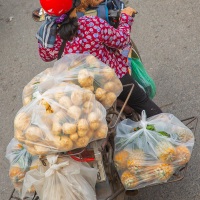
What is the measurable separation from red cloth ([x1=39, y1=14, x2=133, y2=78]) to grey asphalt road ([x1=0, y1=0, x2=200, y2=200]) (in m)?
1.02

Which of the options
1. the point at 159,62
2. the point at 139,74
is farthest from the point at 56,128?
the point at 159,62

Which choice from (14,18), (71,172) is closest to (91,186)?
(71,172)

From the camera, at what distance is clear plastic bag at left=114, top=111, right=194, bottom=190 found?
107 inches

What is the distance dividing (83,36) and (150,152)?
0.83m

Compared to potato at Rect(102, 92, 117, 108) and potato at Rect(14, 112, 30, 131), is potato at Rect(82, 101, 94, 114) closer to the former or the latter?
potato at Rect(102, 92, 117, 108)

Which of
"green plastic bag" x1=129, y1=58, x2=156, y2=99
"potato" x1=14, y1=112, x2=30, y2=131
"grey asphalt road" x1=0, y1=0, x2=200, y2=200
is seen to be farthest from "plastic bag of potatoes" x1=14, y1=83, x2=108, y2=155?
"grey asphalt road" x1=0, y1=0, x2=200, y2=200

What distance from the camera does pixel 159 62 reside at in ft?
14.9

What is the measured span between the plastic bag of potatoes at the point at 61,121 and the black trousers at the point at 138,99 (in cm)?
63

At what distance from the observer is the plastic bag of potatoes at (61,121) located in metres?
2.40

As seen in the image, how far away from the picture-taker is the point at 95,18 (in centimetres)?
283

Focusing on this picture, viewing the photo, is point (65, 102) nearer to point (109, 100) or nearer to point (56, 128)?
point (56, 128)

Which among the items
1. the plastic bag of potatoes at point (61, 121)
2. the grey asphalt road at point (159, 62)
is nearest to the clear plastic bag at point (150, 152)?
the plastic bag of potatoes at point (61, 121)

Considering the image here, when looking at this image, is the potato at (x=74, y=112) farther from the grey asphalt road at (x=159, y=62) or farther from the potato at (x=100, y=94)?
the grey asphalt road at (x=159, y=62)

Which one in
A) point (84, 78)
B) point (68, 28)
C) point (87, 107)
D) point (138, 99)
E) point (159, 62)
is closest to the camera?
point (87, 107)
